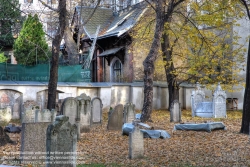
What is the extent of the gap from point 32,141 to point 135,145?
2.36 metres

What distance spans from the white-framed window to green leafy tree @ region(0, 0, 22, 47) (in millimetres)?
9074

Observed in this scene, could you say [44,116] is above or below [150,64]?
below

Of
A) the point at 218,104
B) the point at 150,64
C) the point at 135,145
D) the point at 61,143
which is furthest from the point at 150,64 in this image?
the point at 61,143

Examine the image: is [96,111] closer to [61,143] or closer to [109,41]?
[61,143]

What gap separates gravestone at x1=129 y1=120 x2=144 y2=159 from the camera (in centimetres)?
995

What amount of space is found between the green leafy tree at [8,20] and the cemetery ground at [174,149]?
23.0 meters

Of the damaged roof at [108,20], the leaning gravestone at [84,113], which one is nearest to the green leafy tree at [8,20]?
the damaged roof at [108,20]

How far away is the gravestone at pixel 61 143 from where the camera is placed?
24.0 ft

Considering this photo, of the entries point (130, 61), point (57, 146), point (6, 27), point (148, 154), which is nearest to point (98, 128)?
point (148, 154)

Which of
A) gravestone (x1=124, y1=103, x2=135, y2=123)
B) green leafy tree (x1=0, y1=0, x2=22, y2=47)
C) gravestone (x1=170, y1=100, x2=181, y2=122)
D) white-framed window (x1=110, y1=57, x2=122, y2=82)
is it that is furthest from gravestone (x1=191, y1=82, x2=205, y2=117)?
green leafy tree (x1=0, y1=0, x2=22, y2=47)

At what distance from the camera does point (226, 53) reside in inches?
947

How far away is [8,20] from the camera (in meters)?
36.0

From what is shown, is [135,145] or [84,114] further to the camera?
[84,114]

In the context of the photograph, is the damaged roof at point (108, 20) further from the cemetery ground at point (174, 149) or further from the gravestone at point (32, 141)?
the gravestone at point (32, 141)
